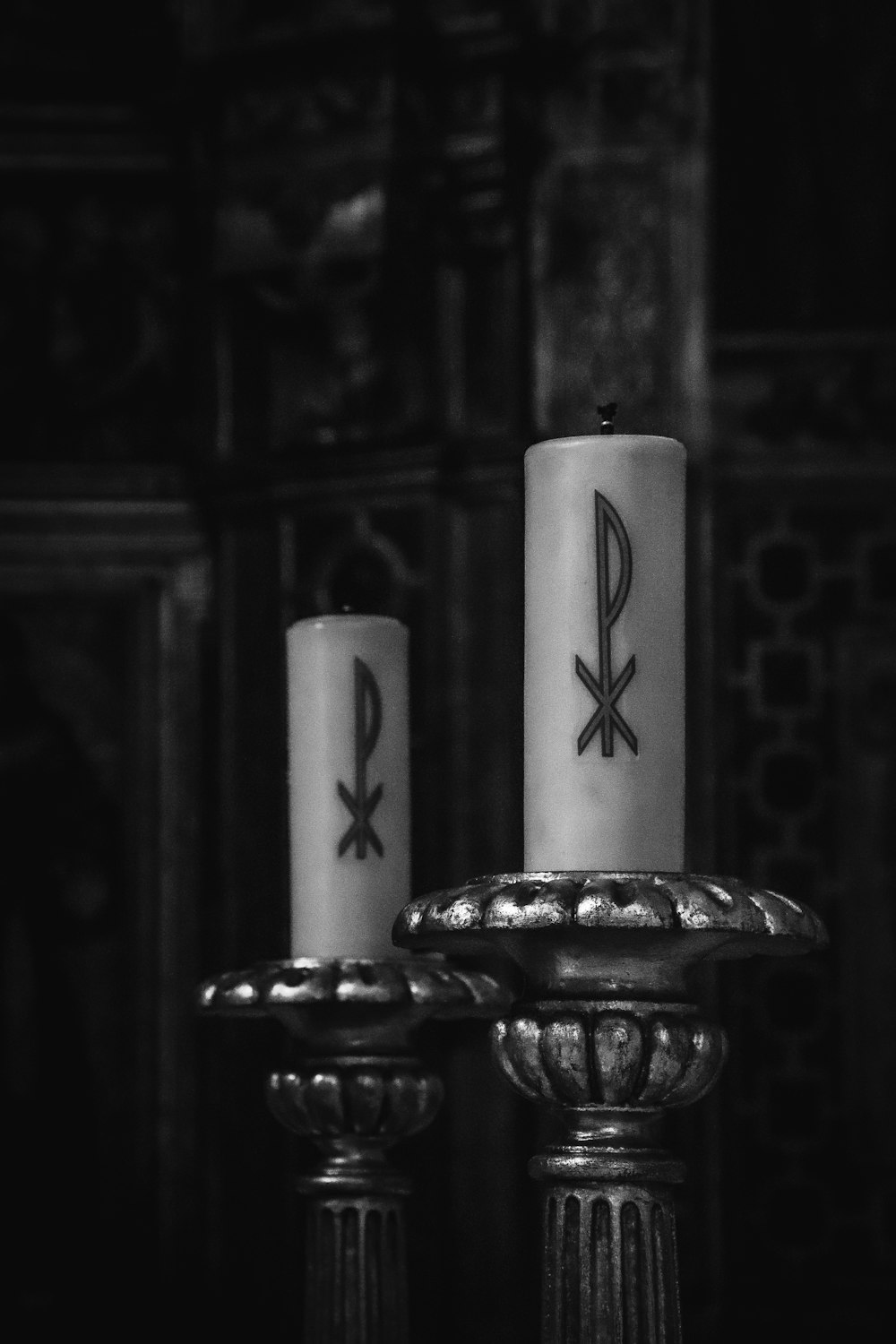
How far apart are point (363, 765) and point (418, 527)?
6.98ft

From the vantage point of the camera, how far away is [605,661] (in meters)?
1.43

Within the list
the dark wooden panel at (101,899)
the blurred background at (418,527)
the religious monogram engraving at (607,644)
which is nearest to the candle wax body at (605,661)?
the religious monogram engraving at (607,644)

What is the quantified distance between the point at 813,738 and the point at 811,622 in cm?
21

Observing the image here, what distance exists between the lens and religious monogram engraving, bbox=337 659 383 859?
1908mm

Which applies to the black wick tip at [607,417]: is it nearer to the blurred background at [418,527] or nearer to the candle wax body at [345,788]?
the candle wax body at [345,788]

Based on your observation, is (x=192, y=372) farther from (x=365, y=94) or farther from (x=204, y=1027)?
(x=204, y=1027)

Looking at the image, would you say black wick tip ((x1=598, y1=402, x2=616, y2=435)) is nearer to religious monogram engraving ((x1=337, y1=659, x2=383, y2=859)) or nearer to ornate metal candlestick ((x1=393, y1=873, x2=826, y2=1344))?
ornate metal candlestick ((x1=393, y1=873, x2=826, y2=1344))

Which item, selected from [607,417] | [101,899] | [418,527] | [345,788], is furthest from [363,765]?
[101,899]

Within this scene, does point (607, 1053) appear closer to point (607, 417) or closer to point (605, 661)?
point (605, 661)

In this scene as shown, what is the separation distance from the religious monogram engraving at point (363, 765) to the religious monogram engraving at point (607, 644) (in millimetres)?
498

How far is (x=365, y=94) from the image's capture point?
4.06m

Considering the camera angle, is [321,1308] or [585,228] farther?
[585,228]

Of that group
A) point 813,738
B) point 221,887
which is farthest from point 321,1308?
point 813,738

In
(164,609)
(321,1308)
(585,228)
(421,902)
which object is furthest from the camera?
(164,609)
